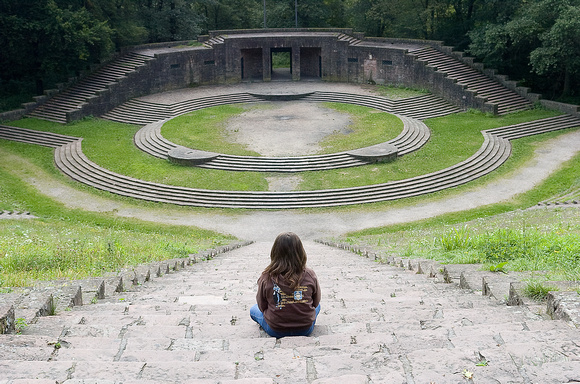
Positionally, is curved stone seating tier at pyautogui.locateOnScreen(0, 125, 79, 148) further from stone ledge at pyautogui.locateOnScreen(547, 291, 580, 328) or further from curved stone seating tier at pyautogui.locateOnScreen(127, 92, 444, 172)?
stone ledge at pyautogui.locateOnScreen(547, 291, 580, 328)

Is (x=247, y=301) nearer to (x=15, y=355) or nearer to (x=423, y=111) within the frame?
(x=15, y=355)

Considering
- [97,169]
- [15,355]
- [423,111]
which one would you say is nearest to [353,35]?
[423,111]

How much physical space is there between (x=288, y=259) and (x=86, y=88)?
132 ft

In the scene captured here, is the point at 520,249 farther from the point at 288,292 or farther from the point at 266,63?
the point at 266,63

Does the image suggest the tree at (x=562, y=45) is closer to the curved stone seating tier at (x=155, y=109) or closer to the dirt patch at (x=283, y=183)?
the dirt patch at (x=283, y=183)

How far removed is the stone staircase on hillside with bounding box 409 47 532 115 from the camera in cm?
4138

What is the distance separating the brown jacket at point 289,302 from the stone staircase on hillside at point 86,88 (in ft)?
123

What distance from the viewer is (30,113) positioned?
137 feet

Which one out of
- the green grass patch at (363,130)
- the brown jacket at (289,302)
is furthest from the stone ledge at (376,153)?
the brown jacket at (289,302)

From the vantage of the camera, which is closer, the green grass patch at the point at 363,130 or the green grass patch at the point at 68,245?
the green grass patch at the point at 68,245

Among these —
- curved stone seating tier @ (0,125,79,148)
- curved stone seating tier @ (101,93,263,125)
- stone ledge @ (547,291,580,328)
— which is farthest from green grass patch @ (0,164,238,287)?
curved stone seating tier @ (101,93,263,125)

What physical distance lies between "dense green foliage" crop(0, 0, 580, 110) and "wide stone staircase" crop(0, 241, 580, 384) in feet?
112

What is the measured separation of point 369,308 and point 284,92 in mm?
40697

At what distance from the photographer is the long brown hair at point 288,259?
6348mm
